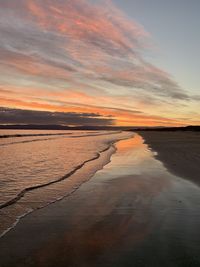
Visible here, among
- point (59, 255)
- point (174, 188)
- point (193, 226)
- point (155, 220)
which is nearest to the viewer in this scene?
point (59, 255)

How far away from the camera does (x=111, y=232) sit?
7.29 meters

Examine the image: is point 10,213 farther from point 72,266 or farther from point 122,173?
point 122,173

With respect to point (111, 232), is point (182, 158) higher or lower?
lower

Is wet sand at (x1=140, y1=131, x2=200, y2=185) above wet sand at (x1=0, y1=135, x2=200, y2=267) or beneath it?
beneath

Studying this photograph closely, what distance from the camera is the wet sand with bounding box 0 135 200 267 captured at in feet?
18.6

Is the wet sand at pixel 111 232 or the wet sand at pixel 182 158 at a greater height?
the wet sand at pixel 111 232

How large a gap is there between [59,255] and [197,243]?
264 centimetres

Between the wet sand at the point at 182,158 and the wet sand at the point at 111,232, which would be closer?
the wet sand at the point at 111,232

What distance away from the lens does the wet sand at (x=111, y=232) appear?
5676 millimetres

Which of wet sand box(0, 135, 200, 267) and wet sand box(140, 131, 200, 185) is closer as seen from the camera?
wet sand box(0, 135, 200, 267)

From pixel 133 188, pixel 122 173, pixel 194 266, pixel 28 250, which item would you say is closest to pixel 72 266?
pixel 28 250

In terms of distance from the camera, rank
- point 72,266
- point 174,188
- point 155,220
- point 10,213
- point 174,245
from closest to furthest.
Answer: point 72,266 → point 174,245 → point 155,220 → point 10,213 → point 174,188

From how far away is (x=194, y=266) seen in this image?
5.32 m

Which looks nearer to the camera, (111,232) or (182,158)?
(111,232)
